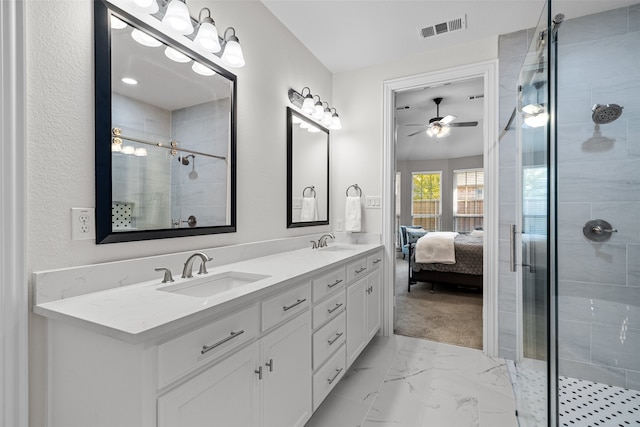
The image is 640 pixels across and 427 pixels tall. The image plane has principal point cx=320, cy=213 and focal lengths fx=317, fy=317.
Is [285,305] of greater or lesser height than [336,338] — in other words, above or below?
above

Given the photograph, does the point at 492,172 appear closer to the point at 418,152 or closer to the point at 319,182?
the point at 319,182

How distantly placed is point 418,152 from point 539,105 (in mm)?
6167

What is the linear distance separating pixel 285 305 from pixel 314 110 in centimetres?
169

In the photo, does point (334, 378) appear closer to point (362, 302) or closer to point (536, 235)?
point (362, 302)

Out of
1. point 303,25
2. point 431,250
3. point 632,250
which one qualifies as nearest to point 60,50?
point 303,25

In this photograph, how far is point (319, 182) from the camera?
2.76 metres

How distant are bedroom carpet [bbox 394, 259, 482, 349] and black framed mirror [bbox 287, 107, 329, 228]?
1323mm

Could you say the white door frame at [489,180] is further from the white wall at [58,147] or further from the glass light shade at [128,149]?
the glass light shade at [128,149]

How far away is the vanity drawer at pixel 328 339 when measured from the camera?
158 centimetres

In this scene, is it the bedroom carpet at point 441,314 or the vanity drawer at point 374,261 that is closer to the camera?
the vanity drawer at point 374,261

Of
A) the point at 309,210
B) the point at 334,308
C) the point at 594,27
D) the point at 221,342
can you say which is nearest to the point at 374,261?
the point at 309,210

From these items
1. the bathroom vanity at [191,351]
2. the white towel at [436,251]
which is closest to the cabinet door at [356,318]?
the bathroom vanity at [191,351]

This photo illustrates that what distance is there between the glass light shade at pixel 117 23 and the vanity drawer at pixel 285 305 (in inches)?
47.7

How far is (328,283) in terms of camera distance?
170cm
